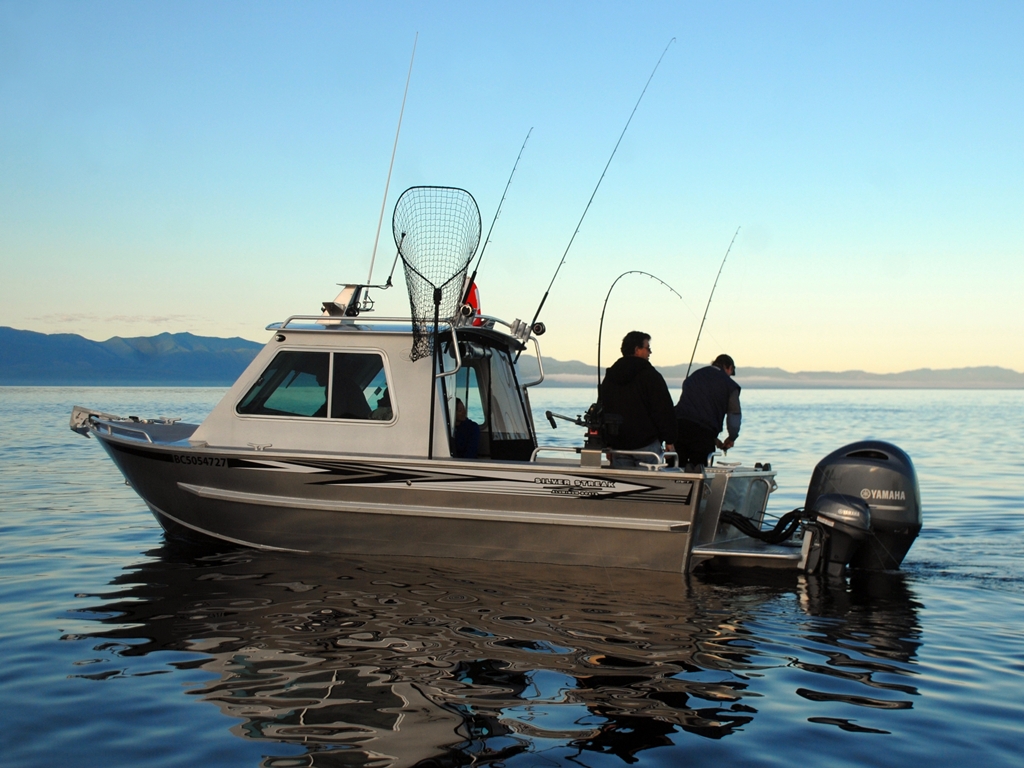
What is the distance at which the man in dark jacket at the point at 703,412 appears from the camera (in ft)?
29.2

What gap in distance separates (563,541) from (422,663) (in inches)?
91.3

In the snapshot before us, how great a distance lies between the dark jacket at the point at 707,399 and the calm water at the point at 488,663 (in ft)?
5.41

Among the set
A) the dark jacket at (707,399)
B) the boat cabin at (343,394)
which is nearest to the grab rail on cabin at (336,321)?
the boat cabin at (343,394)

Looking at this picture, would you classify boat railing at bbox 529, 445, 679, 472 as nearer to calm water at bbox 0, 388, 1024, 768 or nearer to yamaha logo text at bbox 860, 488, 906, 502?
calm water at bbox 0, 388, 1024, 768

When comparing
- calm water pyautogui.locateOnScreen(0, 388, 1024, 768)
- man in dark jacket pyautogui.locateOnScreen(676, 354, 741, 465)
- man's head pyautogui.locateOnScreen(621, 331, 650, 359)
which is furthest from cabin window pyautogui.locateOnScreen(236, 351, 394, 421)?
man in dark jacket pyautogui.locateOnScreen(676, 354, 741, 465)

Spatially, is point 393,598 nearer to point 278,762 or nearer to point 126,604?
point 126,604

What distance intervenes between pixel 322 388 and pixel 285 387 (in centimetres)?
32

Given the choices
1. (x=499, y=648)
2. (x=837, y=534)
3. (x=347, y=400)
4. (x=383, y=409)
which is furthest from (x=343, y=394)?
(x=837, y=534)

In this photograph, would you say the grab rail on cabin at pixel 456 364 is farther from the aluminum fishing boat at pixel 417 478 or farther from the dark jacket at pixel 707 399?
the dark jacket at pixel 707 399

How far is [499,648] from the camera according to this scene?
5.62 m

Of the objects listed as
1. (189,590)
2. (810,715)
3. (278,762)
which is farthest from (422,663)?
(189,590)

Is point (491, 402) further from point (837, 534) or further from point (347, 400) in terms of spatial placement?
point (837, 534)

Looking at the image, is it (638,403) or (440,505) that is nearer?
(440,505)

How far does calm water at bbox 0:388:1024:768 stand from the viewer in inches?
165
